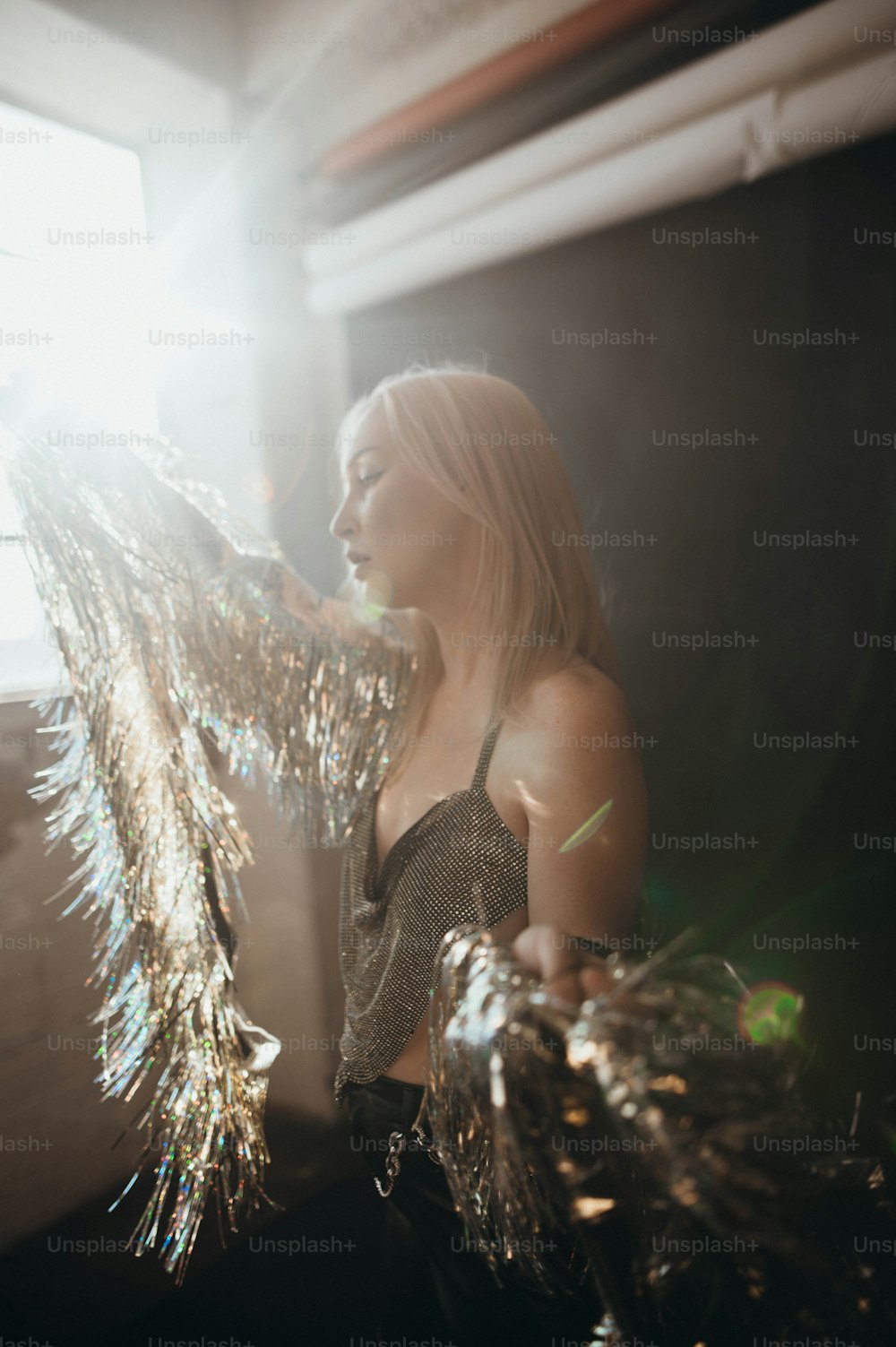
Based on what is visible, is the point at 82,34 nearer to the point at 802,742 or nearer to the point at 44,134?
the point at 44,134

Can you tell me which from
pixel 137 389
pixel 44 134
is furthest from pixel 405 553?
pixel 44 134

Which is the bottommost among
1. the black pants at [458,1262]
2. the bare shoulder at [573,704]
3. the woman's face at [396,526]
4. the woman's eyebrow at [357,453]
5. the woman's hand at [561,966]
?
the black pants at [458,1262]

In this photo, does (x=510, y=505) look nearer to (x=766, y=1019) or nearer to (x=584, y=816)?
(x=584, y=816)

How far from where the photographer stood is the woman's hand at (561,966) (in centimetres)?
47

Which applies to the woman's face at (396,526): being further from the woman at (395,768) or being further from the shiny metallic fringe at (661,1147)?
the shiny metallic fringe at (661,1147)

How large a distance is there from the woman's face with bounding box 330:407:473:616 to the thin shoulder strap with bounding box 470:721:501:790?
16 centimetres

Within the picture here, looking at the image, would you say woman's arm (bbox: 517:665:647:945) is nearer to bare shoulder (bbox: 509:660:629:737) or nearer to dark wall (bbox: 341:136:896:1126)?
bare shoulder (bbox: 509:660:629:737)

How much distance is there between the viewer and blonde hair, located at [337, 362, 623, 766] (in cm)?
75

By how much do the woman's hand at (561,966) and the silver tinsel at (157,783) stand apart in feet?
1.09

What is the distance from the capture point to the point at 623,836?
0.64m

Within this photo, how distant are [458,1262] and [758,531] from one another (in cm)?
84

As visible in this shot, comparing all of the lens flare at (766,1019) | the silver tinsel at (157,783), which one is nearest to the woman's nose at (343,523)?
the silver tinsel at (157,783)

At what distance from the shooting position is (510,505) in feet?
2.50

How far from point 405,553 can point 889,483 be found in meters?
0.53
